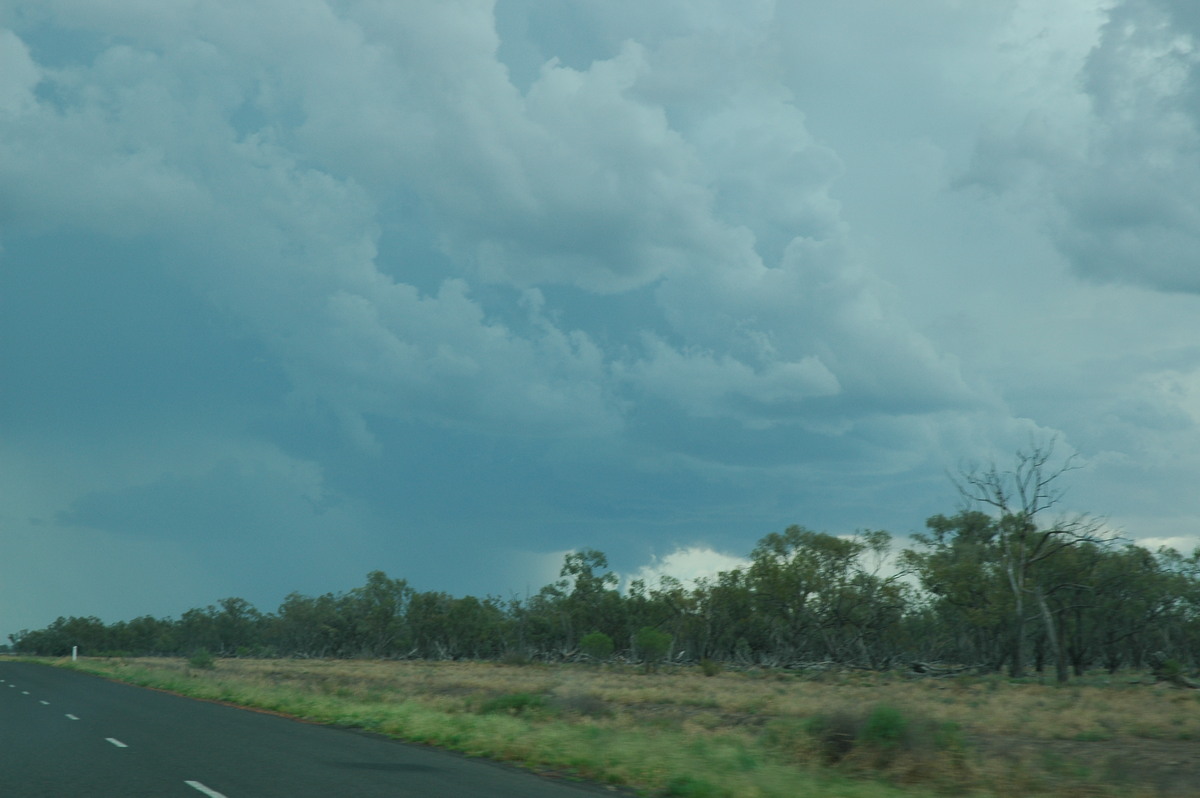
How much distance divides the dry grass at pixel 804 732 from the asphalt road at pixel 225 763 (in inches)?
59.7

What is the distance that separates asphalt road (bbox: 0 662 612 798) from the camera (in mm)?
12750

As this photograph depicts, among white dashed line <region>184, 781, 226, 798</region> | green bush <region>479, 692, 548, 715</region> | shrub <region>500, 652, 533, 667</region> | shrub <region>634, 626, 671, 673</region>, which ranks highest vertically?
shrub <region>634, 626, 671, 673</region>

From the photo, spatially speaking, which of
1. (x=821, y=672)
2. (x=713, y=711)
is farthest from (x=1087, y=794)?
(x=821, y=672)

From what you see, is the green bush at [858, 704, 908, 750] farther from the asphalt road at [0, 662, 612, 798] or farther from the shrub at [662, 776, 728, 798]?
the asphalt road at [0, 662, 612, 798]

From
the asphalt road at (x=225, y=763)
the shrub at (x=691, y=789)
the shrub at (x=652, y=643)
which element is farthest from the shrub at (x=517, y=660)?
the shrub at (x=691, y=789)

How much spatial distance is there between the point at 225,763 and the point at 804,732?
8.98 m

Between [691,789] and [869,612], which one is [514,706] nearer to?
[691,789]

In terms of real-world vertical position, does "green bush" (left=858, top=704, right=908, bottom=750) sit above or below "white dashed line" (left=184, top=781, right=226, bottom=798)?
above

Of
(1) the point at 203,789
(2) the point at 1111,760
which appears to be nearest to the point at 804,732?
(2) the point at 1111,760

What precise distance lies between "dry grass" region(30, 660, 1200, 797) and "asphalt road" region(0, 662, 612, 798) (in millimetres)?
1516

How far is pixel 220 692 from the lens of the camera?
129ft

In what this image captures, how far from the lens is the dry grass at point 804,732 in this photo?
47.2 feet

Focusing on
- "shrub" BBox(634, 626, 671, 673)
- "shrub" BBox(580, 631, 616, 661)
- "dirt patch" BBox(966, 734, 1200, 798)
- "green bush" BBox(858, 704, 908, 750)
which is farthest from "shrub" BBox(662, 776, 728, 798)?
"shrub" BBox(580, 631, 616, 661)

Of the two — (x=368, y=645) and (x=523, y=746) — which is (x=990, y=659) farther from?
(x=368, y=645)
